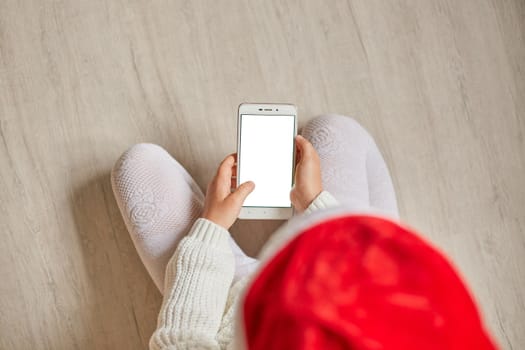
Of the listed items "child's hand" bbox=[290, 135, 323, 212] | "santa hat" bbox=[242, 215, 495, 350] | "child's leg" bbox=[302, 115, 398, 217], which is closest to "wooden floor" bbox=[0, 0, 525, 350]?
"child's leg" bbox=[302, 115, 398, 217]

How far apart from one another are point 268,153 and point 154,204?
0.19m

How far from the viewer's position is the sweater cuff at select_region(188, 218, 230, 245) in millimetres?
675

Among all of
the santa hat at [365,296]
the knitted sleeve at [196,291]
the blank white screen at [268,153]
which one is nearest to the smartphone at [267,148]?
the blank white screen at [268,153]

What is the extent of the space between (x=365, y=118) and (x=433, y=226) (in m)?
0.22

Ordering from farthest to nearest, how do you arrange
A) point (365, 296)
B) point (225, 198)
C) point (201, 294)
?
point (225, 198), point (201, 294), point (365, 296)

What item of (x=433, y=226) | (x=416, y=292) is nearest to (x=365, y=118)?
(x=433, y=226)

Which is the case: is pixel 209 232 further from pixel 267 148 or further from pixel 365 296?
pixel 365 296

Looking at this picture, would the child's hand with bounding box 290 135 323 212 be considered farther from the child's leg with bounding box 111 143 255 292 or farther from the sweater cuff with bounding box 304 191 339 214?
the child's leg with bounding box 111 143 255 292

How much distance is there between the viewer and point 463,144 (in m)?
0.90

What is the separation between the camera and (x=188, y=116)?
89cm

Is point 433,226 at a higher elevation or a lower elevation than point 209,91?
lower

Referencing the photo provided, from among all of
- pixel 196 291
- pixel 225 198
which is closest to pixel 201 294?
pixel 196 291

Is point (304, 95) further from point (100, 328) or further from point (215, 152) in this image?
point (100, 328)

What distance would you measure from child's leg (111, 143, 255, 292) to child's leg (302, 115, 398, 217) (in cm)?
19
